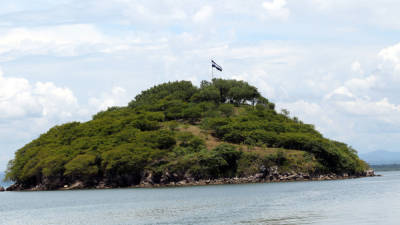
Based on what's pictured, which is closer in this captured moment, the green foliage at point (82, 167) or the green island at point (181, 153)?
the green island at point (181, 153)

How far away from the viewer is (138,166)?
132000 millimetres

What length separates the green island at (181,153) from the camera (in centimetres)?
13000

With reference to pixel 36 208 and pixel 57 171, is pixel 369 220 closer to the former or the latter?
pixel 36 208

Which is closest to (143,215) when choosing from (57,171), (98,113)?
(57,171)

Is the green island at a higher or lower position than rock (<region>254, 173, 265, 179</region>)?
higher

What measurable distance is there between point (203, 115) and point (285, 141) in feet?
122

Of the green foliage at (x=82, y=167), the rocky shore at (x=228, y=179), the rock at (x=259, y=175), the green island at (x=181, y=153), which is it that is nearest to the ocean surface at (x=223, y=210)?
the rocky shore at (x=228, y=179)

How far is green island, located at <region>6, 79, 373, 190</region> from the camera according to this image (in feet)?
427

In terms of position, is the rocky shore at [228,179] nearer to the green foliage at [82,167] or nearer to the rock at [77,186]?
the green foliage at [82,167]

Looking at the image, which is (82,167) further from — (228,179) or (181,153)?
(228,179)

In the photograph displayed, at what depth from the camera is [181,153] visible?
135625 mm

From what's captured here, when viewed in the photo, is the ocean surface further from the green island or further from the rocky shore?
the green island

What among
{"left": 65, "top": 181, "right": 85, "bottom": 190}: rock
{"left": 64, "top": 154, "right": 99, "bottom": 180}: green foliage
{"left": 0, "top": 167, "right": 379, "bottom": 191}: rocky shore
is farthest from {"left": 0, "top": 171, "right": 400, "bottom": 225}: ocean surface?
{"left": 65, "top": 181, "right": 85, "bottom": 190}: rock

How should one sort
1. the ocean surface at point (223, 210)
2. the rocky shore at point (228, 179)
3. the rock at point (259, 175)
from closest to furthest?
the ocean surface at point (223, 210), the rocky shore at point (228, 179), the rock at point (259, 175)
